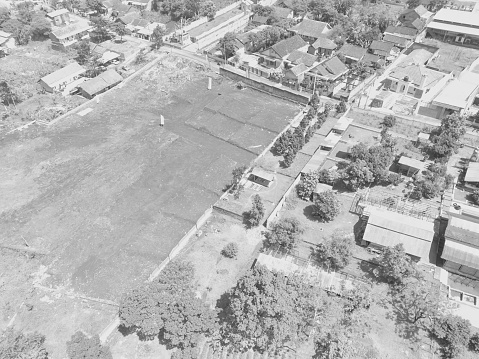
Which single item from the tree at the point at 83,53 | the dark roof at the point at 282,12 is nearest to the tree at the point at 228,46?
the dark roof at the point at 282,12

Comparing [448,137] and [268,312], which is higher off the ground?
[448,137]

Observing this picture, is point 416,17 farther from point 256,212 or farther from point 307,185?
point 256,212

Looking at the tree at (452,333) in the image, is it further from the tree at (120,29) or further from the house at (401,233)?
the tree at (120,29)

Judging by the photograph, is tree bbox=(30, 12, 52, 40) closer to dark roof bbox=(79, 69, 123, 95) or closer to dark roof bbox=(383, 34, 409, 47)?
dark roof bbox=(79, 69, 123, 95)

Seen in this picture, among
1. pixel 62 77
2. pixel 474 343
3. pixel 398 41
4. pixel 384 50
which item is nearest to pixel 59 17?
pixel 62 77

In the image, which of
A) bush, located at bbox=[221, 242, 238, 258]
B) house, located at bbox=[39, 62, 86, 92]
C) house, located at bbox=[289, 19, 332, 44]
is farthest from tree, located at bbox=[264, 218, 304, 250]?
house, located at bbox=[289, 19, 332, 44]

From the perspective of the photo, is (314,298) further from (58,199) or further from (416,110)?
(416,110)

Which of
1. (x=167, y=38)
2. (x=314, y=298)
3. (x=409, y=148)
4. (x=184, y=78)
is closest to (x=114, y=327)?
(x=314, y=298)
